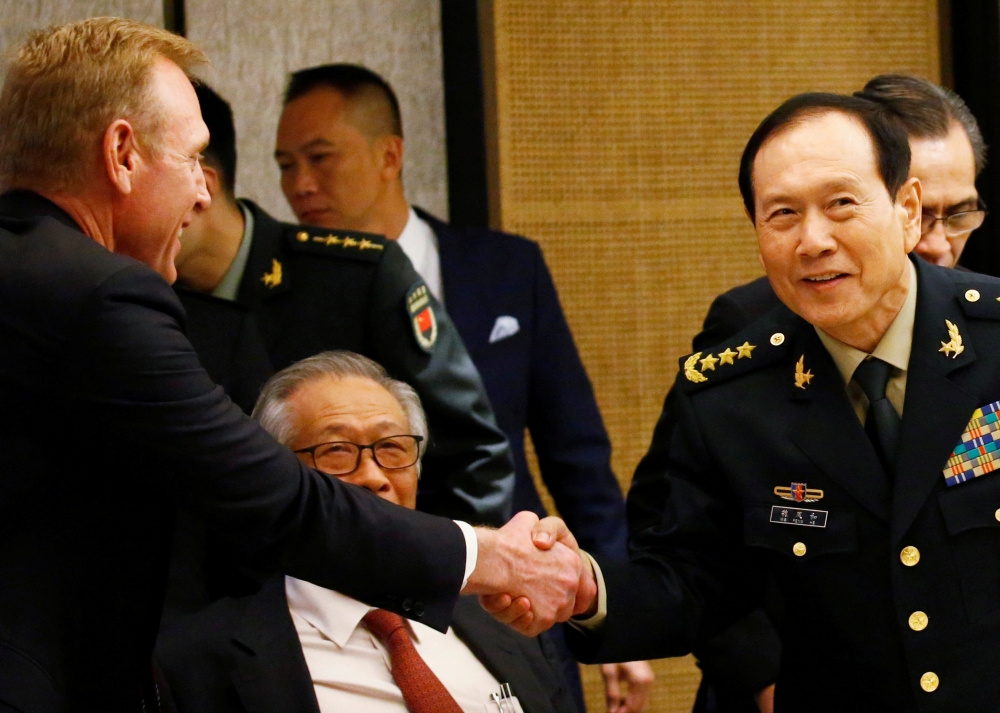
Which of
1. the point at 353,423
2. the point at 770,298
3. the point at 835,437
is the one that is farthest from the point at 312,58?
the point at 835,437

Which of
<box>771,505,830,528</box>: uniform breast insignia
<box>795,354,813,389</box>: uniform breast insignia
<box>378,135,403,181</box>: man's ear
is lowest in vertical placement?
<box>771,505,830,528</box>: uniform breast insignia

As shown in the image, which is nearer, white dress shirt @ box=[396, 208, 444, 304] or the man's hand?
the man's hand

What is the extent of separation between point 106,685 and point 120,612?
9 centimetres

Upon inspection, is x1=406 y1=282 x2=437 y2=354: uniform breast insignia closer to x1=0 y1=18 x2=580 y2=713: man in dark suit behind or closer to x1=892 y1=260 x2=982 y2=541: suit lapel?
x1=0 y1=18 x2=580 y2=713: man in dark suit behind

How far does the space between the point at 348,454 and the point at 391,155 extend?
109 cm

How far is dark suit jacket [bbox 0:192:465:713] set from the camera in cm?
164

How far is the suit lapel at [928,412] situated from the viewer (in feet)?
6.22

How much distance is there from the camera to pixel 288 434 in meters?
2.48

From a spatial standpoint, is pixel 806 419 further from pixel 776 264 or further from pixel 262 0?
pixel 262 0

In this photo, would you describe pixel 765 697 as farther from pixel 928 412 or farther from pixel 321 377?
pixel 321 377

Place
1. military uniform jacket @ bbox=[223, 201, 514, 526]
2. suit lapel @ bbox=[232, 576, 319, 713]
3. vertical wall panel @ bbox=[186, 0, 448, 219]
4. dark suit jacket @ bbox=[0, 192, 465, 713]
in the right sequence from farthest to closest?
vertical wall panel @ bbox=[186, 0, 448, 219] < military uniform jacket @ bbox=[223, 201, 514, 526] < suit lapel @ bbox=[232, 576, 319, 713] < dark suit jacket @ bbox=[0, 192, 465, 713]

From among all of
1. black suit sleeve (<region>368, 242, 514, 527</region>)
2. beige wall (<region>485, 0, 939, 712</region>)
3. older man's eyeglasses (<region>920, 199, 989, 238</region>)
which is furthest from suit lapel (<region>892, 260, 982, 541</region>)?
beige wall (<region>485, 0, 939, 712</region>)

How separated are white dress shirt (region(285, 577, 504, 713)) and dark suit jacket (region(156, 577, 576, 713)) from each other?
1.2 inches

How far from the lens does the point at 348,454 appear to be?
246 centimetres
